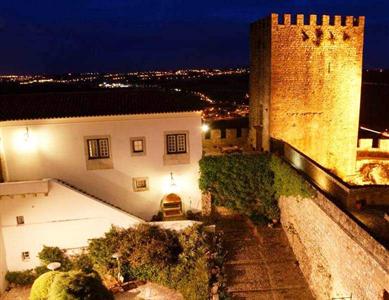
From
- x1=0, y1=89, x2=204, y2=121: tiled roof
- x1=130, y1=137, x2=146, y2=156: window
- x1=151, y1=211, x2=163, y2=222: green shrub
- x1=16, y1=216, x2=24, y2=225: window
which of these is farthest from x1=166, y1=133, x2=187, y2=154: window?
x1=16, y1=216, x2=24, y2=225: window

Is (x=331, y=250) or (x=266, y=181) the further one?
(x=266, y=181)

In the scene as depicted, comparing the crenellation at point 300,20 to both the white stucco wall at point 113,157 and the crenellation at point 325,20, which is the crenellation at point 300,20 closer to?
the crenellation at point 325,20

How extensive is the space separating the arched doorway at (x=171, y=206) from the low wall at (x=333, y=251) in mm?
5027

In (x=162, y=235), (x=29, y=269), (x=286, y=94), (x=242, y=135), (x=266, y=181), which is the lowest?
(x=29, y=269)

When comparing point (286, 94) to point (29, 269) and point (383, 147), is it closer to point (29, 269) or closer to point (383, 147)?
point (383, 147)

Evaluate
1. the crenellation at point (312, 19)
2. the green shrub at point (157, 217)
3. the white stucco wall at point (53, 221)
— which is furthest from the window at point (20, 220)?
the crenellation at point (312, 19)

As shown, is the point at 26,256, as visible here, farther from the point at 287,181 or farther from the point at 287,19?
the point at 287,19

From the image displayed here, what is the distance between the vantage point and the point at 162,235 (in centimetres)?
1593

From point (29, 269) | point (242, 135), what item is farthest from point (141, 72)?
point (29, 269)

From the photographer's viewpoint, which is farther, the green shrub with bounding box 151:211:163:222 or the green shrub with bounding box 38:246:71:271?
the green shrub with bounding box 151:211:163:222

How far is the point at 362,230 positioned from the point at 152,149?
1001cm

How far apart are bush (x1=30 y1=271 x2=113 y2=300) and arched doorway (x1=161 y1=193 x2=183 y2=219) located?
20.7ft

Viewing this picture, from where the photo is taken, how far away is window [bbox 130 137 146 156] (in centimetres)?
1741

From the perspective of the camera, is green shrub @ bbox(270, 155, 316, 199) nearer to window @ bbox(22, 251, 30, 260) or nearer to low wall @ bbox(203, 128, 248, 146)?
low wall @ bbox(203, 128, 248, 146)
